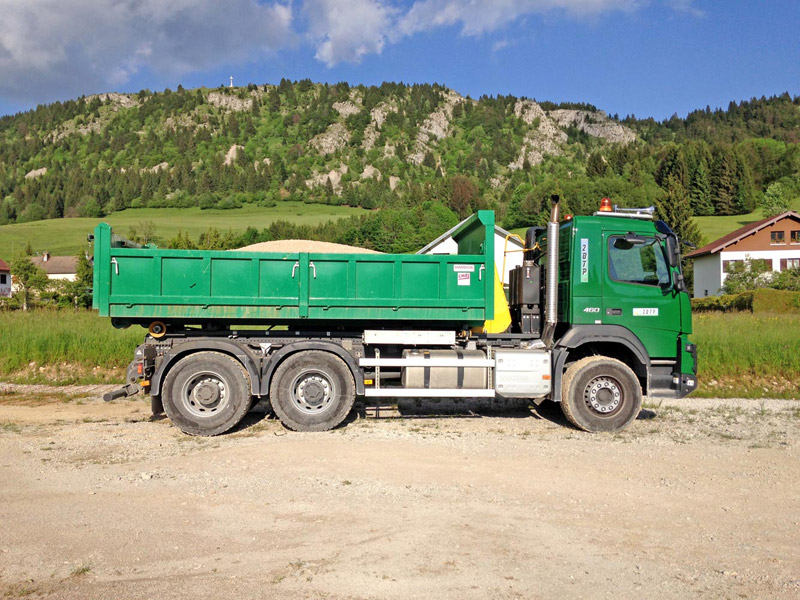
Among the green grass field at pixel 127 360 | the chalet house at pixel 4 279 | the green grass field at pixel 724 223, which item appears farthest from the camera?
the green grass field at pixel 724 223

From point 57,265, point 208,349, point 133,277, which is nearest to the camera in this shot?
point 133,277

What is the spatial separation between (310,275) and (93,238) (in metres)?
3.05

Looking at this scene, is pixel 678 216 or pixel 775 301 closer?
pixel 775 301

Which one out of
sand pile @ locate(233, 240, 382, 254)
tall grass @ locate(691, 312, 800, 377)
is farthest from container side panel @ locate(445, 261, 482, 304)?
tall grass @ locate(691, 312, 800, 377)

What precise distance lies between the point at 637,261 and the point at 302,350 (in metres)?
5.24

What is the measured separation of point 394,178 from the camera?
185 meters

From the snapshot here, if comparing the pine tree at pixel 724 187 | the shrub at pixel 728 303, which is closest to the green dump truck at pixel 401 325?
the shrub at pixel 728 303

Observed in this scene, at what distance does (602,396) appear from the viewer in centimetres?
952

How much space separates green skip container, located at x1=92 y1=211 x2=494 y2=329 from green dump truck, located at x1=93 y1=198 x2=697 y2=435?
20 millimetres

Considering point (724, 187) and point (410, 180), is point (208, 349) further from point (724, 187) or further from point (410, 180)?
point (410, 180)

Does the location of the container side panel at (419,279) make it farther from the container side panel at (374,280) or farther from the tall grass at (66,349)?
the tall grass at (66,349)

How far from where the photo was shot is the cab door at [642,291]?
9.66 metres

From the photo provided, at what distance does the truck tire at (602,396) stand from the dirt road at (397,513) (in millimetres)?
331

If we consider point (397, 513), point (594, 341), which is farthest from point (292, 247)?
point (397, 513)
